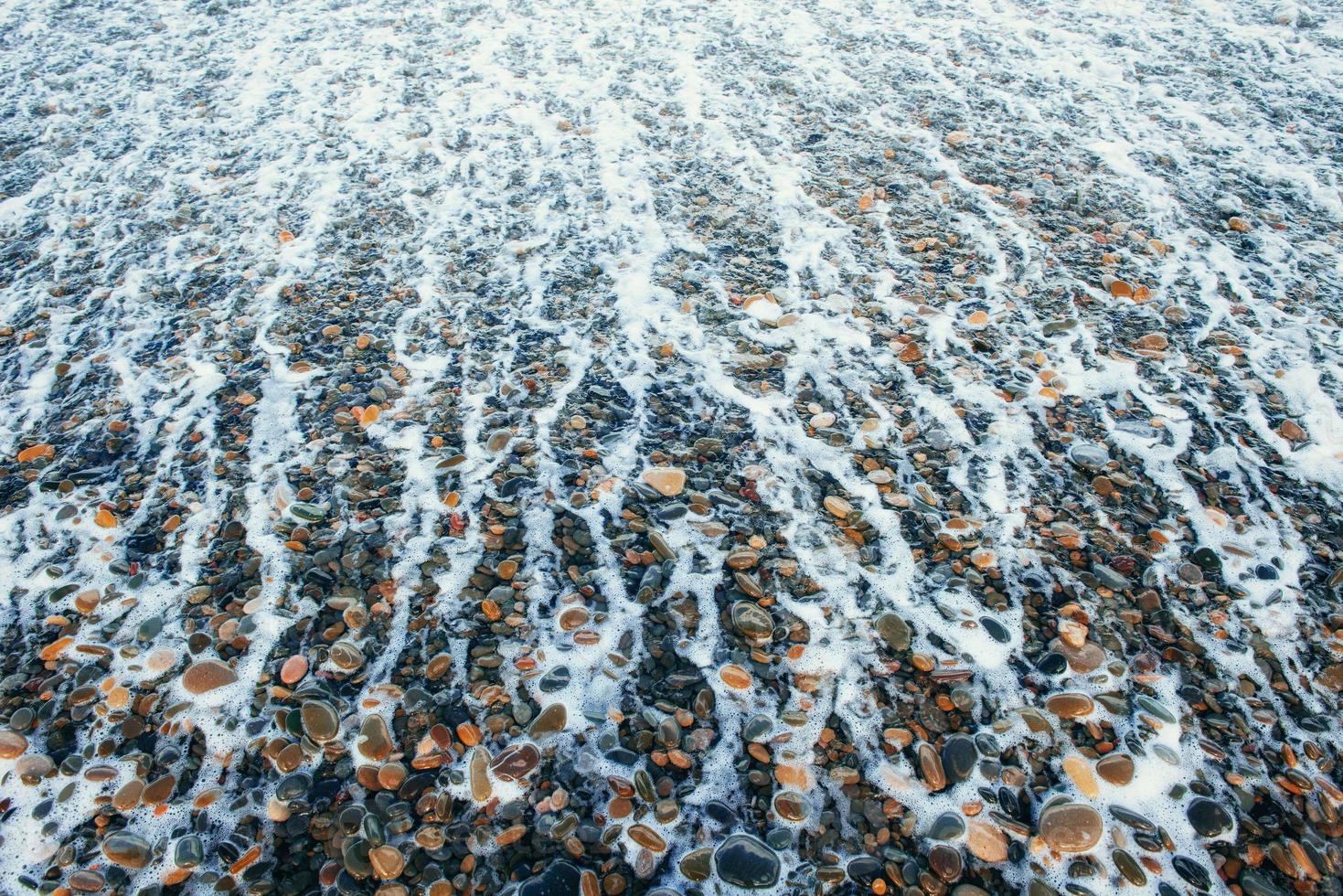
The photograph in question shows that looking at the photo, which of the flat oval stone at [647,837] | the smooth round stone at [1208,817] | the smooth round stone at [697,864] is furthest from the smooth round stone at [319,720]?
the smooth round stone at [1208,817]

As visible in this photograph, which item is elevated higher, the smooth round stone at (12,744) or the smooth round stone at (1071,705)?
the smooth round stone at (1071,705)

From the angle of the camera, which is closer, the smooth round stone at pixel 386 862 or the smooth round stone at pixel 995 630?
the smooth round stone at pixel 386 862

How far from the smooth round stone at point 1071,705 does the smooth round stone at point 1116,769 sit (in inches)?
5.5

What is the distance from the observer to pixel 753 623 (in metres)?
2.42

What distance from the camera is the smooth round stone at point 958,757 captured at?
2.09 meters

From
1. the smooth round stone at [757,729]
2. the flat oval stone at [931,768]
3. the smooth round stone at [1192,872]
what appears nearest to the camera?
the smooth round stone at [1192,872]

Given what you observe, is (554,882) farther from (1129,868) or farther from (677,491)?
(1129,868)

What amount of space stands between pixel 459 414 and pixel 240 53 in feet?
18.1

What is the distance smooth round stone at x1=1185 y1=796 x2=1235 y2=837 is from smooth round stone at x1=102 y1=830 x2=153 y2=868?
9.93ft

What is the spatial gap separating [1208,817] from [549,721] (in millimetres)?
1986

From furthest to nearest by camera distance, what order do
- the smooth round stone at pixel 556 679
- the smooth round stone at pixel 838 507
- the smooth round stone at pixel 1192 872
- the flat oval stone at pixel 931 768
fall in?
the smooth round stone at pixel 838 507
the smooth round stone at pixel 556 679
the flat oval stone at pixel 931 768
the smooth round stone at pixel 1192 872

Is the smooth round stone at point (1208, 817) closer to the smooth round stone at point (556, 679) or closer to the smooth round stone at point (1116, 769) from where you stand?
the smooth round stone at point (1116, 769)

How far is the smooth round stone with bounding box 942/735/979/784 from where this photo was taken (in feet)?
6.86

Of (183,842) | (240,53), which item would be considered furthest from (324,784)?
(240,53)
